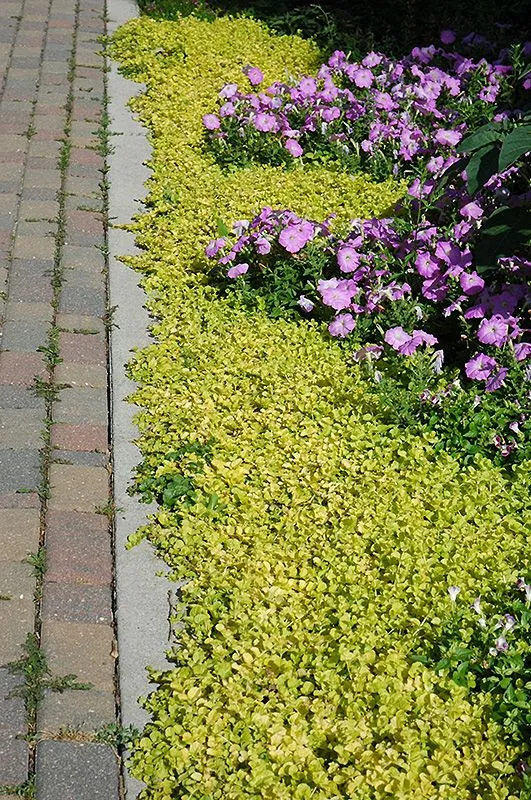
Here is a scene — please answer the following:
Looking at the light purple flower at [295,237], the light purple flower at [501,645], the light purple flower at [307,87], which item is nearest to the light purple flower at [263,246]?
the light purple flower at [295,237]

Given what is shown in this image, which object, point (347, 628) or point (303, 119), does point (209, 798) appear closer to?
point (347, 628)

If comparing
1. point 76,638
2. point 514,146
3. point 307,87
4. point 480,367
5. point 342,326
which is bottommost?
point 76,638

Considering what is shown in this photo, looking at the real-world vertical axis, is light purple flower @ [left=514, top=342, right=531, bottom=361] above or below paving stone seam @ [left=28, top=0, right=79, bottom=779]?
above

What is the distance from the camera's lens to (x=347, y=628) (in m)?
2.80

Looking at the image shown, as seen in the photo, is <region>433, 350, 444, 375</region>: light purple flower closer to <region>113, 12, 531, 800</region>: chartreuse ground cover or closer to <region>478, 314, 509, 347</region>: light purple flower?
<region>478, 314, 509, 347</region>: light purple flower

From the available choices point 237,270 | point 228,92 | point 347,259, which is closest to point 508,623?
point 347,259

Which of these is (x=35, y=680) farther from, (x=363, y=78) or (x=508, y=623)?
(x=363, y=78)

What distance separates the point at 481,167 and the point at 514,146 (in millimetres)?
223

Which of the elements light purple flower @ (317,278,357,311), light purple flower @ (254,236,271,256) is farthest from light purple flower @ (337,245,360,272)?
light purple flower @ (254,236,271,256)

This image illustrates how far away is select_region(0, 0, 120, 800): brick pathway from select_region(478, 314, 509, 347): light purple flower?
1.41 meters

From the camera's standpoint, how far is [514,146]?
3506mm

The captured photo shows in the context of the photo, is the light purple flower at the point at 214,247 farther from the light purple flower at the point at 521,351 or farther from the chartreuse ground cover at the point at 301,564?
the light purple flower at the point at 521,351

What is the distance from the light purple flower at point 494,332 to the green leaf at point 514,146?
0.56 metres

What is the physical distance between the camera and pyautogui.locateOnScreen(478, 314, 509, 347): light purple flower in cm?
367
